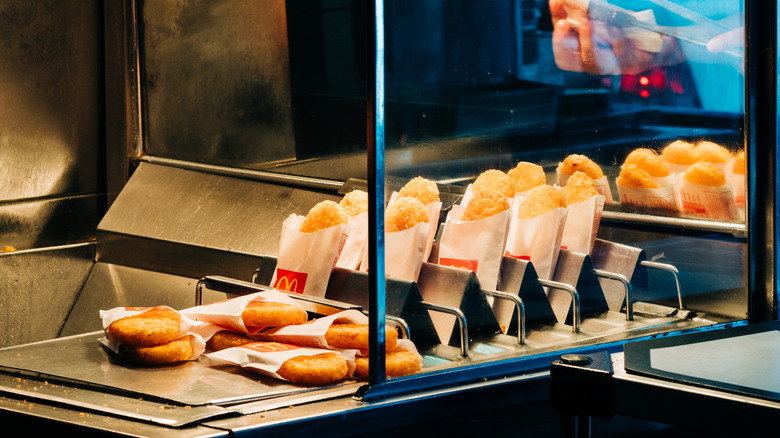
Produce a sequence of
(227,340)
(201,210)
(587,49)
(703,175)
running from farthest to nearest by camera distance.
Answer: (201,210) → (703,175) → (587,49) → (227,340)

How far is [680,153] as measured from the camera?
1.67 m

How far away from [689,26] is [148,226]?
5.31 feet

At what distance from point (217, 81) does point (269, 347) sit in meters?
1.36

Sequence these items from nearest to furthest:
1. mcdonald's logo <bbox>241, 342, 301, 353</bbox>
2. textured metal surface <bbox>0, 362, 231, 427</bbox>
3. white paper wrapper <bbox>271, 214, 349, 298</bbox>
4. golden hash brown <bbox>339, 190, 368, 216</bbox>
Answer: textured metal surface <bbox>0, 362, 231, 427</bbox> → mcdonald's logo <bbox>241, 342, 301, 353</bbox> → white paper wrapper <bbox>271, 214, 349, 298</bbox> → golden hash brown <bbox>339, 190, 368, 216</bbox>

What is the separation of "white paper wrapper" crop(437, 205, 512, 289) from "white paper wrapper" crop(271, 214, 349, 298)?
211 mm

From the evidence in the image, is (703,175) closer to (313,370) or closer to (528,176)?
(528,176)

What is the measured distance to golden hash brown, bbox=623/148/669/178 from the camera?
165cm

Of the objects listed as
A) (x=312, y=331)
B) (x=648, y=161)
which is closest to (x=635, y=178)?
(x=648, y=161)

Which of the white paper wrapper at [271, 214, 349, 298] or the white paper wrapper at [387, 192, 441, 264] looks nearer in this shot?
the white paper wrapper at [387, 192, 441, 264]

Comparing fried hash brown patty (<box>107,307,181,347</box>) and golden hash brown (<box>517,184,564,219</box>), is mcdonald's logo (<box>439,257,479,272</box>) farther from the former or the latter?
fried hash brown patty (<box>107,307,181,347</box>)

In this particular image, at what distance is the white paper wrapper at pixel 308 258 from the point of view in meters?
→ 1.58

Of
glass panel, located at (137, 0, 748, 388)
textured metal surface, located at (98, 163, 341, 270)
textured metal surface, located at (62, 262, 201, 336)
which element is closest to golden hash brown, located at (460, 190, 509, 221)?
glass panel, located at (137, 0, 748, 388)

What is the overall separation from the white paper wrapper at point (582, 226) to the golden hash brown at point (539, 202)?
49 millimetres

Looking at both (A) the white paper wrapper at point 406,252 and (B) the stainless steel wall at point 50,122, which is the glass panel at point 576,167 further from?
(B) the stainless steel wall at point 50,122
